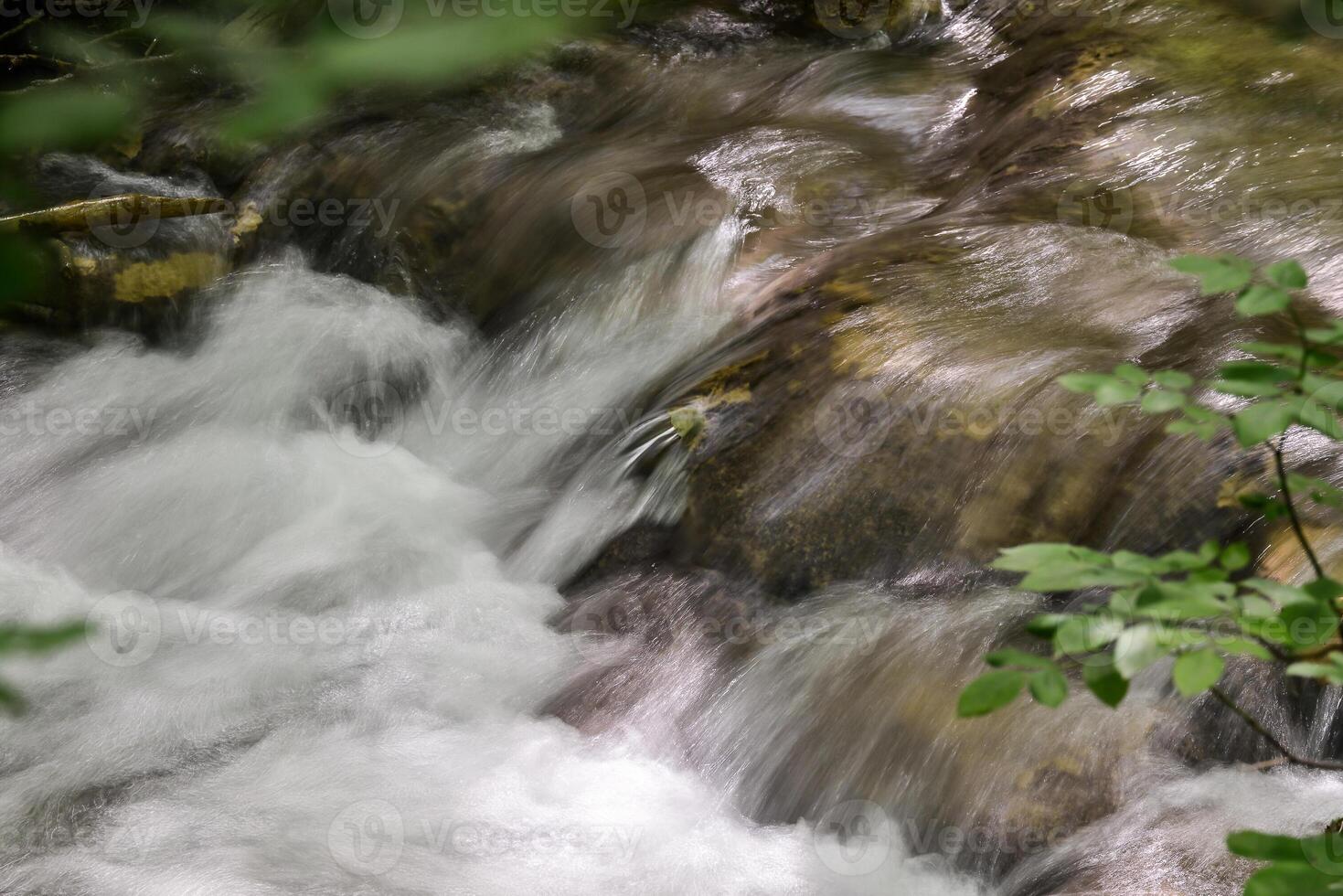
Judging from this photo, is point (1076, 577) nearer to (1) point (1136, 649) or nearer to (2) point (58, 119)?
(1) point (1136, 649)

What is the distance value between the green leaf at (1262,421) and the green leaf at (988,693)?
0.35m

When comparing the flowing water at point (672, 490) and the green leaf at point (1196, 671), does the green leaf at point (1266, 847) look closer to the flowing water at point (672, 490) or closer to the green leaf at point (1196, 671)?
the green leaf at point (1196, 671)

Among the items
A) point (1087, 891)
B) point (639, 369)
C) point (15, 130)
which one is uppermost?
point (15, 130)

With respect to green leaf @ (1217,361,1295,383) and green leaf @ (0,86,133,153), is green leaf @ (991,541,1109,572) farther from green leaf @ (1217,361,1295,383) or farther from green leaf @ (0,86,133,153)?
green leaf @ (0,86,133,153)

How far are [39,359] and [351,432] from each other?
1.36 meters

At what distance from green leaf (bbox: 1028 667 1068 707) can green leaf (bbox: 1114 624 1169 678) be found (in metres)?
0.08

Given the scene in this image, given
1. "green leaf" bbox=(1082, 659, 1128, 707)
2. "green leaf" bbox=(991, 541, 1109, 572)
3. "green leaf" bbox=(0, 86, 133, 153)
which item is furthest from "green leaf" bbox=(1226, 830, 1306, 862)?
"green leaf" bbox=(0, 86, 133, 153)

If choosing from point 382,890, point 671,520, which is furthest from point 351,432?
point 382,890

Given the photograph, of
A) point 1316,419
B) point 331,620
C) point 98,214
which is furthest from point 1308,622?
point 98,214

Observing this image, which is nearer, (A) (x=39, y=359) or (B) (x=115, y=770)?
(B) (x=115, y=770)

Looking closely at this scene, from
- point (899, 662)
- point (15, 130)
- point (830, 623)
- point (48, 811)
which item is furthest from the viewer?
point (830, 623)

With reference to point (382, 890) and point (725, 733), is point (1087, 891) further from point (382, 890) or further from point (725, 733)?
point (382, 890)

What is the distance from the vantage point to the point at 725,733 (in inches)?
117

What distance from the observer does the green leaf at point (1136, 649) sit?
1089mm
